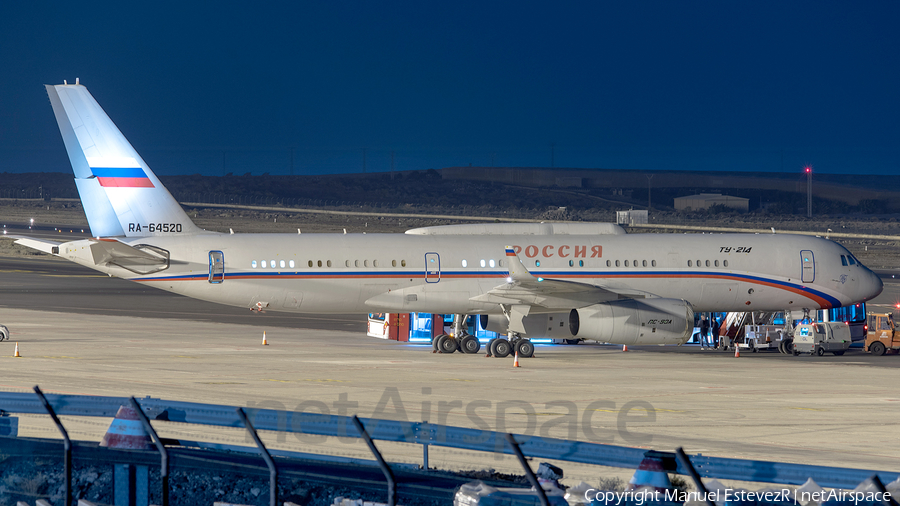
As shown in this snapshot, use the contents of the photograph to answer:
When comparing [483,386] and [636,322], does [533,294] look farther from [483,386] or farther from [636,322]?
[483,386]

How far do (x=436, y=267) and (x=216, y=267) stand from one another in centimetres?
710

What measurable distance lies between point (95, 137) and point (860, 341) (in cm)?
2884

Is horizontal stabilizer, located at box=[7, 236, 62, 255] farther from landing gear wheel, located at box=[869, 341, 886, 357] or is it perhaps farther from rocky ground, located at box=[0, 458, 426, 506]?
landing gear wheel, located at box=[869, 341, 886, 357]

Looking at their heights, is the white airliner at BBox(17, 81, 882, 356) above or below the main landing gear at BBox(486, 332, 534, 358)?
above

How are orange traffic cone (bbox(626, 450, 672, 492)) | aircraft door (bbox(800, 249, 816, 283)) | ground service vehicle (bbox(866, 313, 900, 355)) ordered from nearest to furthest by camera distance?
orange traffic cone (bbox(626, 450, 672, 492))
aircraft door (bbox(800, 249, 816, 283))
ground service vehicle (bbox(866, 313, 900, 355))

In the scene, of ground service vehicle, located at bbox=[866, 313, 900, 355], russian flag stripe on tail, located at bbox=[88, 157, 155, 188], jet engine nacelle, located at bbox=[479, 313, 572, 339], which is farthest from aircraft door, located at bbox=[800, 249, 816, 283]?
russian flag stripe on tail, located at bbox=[88, 157, 155, 188]

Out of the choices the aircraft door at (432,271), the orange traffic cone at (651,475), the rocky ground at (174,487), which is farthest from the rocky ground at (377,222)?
the orange traffic cone at (651,475)

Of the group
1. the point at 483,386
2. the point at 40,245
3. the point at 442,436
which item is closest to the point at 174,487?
the point at 442,436

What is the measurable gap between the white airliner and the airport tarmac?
1.54m

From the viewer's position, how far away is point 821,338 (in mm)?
36531

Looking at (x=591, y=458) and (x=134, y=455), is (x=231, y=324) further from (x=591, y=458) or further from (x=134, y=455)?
(x=591, y=458)

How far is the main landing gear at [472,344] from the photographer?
34.1m

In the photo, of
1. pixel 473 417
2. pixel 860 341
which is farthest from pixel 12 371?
pixel 860 341

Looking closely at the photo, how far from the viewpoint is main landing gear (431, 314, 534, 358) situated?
34.1 meters
